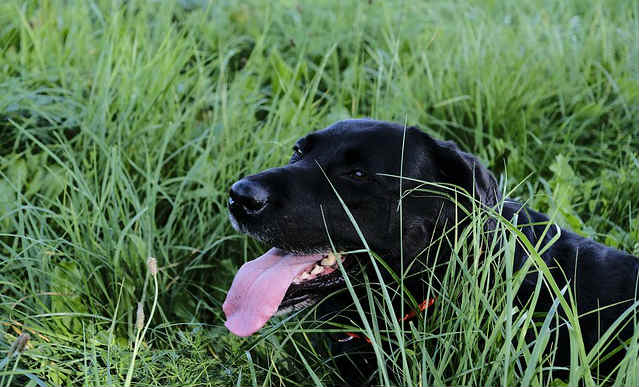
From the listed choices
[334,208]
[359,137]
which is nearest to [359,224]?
[334,208]

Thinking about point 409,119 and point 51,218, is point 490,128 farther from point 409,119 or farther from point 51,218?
point 51,218

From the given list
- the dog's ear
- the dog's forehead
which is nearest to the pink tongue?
the dog's forehead

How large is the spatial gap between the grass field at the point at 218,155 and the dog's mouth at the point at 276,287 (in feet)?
0.37

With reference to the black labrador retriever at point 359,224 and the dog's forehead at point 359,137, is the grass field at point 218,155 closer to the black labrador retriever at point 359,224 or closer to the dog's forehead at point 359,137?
the black labrador retriever at point 359,224

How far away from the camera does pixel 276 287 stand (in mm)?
2268

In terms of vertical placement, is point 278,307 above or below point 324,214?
below

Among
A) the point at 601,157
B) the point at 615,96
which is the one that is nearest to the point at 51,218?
the point at 601,157

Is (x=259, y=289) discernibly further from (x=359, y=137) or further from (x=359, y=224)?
(x=359, y=137)

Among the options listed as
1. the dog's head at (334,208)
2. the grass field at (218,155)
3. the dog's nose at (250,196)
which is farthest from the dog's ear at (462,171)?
the dog's nose at (250,196)

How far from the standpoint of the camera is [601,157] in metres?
3.82

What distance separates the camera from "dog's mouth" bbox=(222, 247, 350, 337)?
2230 mm

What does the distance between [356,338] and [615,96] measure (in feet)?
8.85

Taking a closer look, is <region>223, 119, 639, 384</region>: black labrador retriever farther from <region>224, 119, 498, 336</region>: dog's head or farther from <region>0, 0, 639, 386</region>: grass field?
<region>0, 0, 639, 386</region>: grass field

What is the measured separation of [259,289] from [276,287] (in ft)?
0.18
